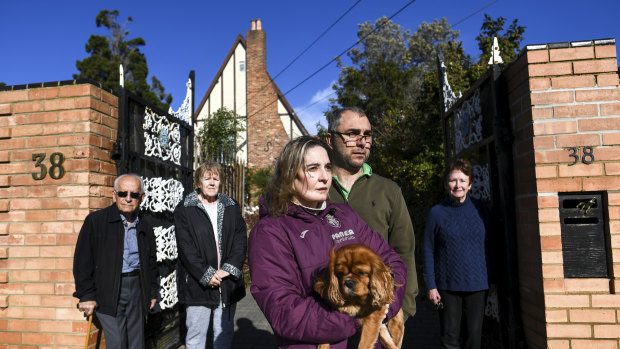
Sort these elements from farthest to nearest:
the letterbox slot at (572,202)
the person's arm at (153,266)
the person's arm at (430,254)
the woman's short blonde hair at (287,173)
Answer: the person's arm at (153,266)
the person's arm at (430,254)
the letterbox slot at (572,202)
the woman's short blonde hair at (287,173)

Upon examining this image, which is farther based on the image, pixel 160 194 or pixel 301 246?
pixel 160 194

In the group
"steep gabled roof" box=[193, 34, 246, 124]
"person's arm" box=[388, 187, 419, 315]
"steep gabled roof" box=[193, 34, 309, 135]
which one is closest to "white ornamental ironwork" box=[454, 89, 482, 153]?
"person's arm" box=[388, 187, 419, 315]

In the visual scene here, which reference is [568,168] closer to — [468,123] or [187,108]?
[468,123]

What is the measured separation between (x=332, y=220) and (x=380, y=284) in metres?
0.39

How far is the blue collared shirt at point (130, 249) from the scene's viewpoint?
3.05 metres

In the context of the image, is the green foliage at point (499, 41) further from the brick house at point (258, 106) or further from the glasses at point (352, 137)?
the brick house at point (258, 106)

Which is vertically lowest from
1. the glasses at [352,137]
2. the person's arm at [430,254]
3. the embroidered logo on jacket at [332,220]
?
the person's arm at [430,254]

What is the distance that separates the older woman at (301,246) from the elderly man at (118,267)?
1859 millimetres

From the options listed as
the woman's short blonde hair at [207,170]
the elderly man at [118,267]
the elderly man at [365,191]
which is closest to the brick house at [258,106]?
the woman's short blonde hair at [207,170]

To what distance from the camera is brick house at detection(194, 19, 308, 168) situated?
1983 centimetres

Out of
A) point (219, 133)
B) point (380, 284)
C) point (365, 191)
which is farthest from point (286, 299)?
point (219, 133)

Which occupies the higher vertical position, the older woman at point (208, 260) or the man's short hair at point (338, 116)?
the man's short hair at point (338, 116)

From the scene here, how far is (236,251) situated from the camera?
3656mm

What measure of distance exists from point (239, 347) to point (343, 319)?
11.9 ft
